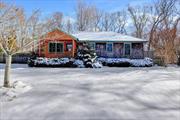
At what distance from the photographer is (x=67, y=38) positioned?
1132 inches

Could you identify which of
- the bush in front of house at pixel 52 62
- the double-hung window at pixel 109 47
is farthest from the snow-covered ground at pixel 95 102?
the double-hung window at pixel 109 47

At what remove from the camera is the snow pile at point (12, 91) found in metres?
10.2

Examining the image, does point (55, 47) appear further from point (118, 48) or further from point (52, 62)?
point (118, 48)

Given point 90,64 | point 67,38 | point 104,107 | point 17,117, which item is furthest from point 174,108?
point 67,38

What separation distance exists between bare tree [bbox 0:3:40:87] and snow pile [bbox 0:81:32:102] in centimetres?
47

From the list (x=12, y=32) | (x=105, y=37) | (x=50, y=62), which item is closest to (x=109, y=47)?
(x=105, y=37)

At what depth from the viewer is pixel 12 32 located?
12812mm

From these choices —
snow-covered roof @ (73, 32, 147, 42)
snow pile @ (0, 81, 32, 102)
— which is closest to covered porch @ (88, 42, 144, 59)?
snow-covered roof @ (73, 32, 147, 42)

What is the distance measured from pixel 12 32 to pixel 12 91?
3050 millimetres

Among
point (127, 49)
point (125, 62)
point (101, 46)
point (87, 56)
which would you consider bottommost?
point (125, 62)

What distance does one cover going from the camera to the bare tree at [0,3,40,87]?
12.2 m

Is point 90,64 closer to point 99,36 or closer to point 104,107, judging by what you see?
point 99,36

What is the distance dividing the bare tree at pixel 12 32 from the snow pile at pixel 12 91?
0.47 m

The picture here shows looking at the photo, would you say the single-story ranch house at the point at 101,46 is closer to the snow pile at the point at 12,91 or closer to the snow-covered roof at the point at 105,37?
the snow-covered roof at the point at 105,37
